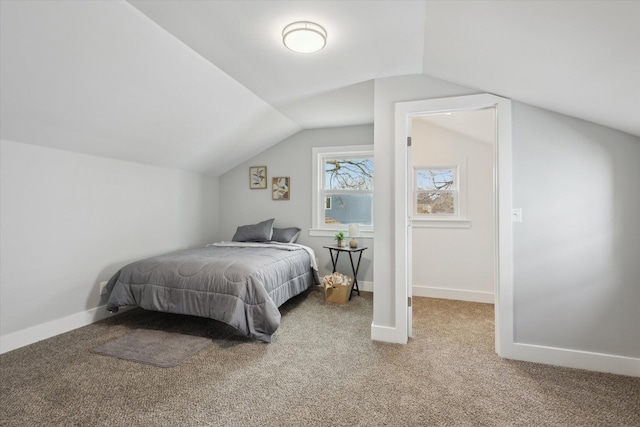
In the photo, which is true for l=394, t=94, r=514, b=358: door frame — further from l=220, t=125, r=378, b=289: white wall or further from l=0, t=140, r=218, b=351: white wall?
l=0, t=140, r=218, b=351: white wall

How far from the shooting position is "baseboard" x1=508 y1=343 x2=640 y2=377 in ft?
7.02

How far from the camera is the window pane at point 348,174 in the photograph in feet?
14.7

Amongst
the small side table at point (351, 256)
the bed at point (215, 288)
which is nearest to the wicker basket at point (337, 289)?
the small side table at point (351, 256)

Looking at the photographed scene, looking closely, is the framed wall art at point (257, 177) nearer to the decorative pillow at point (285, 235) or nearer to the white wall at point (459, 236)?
the decorative pillow at point (285, 235)

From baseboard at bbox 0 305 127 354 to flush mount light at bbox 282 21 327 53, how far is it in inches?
117

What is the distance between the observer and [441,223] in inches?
157

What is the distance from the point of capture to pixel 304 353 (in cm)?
243

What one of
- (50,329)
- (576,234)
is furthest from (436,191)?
(50,329)

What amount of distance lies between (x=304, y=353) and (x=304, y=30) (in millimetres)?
2255

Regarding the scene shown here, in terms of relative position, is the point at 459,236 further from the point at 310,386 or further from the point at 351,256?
the point at 310,386

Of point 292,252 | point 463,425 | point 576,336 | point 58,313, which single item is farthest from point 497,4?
point 58,313

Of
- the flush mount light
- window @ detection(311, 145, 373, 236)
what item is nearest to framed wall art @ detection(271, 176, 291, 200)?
window @ detection(311, 145, 373, 236)

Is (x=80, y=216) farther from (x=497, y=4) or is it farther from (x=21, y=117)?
(x=497, y=4)

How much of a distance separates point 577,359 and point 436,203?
7.24ft
